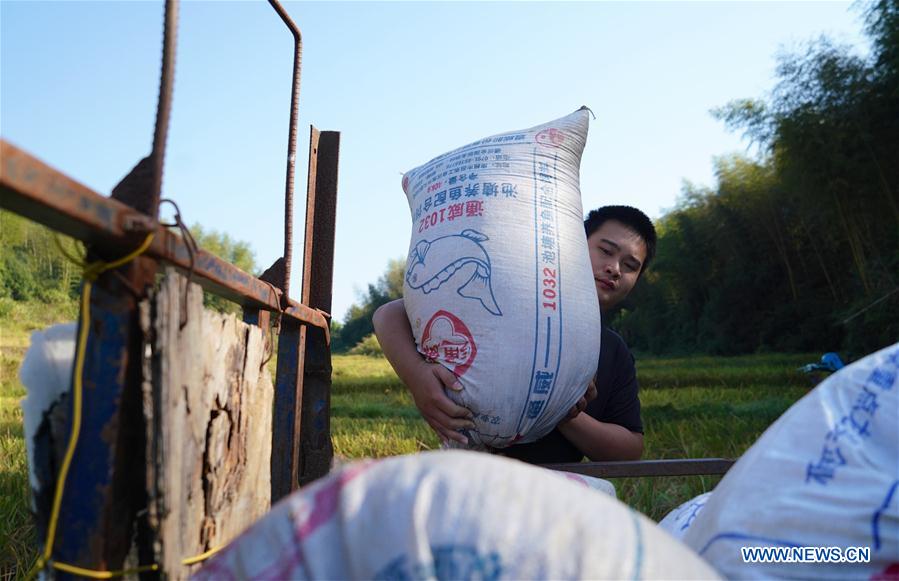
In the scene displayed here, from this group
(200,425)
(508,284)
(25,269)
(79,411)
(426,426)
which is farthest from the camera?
(25,269)

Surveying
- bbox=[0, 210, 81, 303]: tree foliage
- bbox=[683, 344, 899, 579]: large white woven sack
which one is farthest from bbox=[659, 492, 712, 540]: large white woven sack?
bbox=[0, 210, 81, 303]: tree foliage

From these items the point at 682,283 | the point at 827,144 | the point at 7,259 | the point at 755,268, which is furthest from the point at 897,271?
the point at 7,259

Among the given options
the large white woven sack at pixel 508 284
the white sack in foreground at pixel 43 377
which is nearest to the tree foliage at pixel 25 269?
the large white woven sack at pixel 508 284

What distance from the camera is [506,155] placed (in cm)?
176

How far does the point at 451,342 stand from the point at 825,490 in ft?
3.00

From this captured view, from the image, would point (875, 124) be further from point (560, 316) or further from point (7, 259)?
point (7, 259)

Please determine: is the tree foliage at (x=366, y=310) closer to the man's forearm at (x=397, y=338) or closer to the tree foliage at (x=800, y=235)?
the tree foliage at (x=800, y=235)

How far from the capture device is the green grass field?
2605 mm

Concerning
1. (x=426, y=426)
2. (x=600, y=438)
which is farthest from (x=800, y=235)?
(x=600, y=438)

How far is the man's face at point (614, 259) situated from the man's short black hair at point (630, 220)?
0.02m

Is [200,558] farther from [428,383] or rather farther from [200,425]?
[428,383]

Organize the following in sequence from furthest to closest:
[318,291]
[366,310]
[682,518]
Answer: [366,310] < [318,291] < [682,518]

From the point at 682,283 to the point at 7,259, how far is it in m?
17.7

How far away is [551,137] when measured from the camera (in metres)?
1.81
